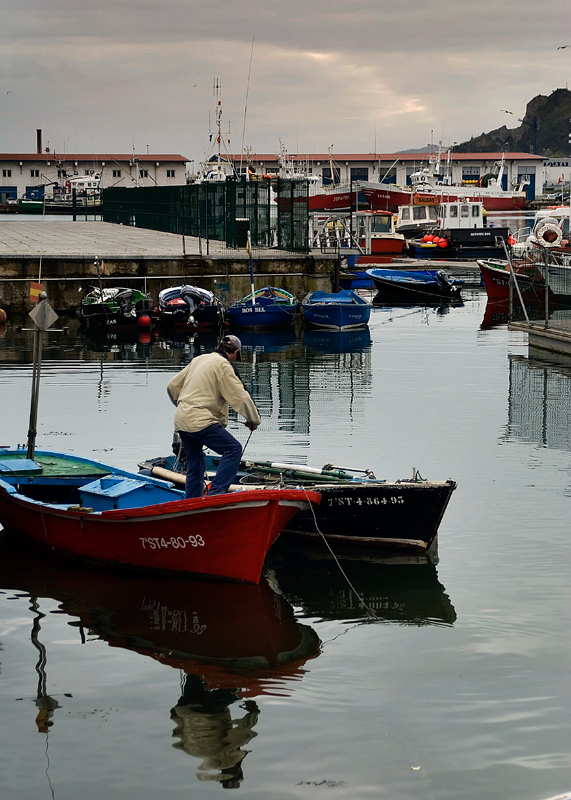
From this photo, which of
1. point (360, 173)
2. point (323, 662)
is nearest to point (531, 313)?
point (323, 662)

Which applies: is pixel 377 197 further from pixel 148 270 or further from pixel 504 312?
pixel 148 270

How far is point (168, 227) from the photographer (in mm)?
56969

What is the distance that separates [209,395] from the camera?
35.4ft

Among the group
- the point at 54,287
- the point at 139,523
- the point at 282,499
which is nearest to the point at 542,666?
the point at 282,499

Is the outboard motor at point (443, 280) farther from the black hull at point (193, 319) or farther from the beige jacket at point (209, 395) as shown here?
the beige jacket at point (209, 395)

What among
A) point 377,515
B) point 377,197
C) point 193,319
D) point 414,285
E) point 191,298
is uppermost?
point 377,197

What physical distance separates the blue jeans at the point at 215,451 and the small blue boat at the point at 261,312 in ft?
77.8

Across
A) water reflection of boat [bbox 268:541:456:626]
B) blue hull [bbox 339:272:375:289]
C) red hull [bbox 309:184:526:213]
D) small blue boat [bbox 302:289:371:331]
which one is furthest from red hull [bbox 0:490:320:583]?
red hull [bbox 309:184:526:213]

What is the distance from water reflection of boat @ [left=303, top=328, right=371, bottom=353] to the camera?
31.1 meters

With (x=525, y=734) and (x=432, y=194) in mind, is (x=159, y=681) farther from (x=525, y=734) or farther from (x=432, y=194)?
(x=432, y=194)

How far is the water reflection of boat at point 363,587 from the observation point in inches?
401

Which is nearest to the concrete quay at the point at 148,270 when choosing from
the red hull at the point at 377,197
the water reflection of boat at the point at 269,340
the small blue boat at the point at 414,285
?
the water reflection of boat at the point at 269,340

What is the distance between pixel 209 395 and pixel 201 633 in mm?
2383

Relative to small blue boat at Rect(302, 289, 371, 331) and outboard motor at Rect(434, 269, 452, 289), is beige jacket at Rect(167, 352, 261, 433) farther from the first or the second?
outboard motor at Rect(434, 269, 452, 289)
